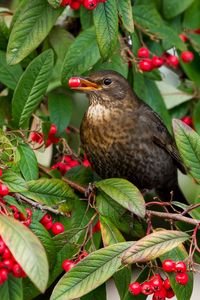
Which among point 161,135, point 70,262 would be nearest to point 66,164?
point 161,135

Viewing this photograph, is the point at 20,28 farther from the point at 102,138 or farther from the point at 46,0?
the point at 102,138

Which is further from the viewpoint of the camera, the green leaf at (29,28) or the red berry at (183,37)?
the red berry at (183,37)

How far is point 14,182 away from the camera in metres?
3.09

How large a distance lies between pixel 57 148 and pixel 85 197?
19.7 inches

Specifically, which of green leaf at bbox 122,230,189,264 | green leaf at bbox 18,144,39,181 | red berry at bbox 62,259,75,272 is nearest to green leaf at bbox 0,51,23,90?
green leaf at bbox 18,144,39,181

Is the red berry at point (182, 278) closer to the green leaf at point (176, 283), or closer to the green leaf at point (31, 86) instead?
the green leaf at point (176, 283)

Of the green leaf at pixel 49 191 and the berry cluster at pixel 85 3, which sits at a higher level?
the berry cluster at pixel 85 3

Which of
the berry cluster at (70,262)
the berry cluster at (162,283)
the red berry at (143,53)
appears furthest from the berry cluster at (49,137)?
the berry cluster at (162,283)

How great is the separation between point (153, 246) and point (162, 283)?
173 mm

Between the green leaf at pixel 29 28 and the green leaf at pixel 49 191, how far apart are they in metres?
0.56

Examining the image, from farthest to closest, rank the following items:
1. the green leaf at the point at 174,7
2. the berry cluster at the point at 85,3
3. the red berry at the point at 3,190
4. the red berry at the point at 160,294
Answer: the green leaf at the point at 174,7
the berry cluster at the point at 85,3
the red berry at the point at 160,294
the red berry at the point at 3,190

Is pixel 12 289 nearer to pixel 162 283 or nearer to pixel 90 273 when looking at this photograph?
pixel 90 273

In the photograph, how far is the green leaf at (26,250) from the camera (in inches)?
101

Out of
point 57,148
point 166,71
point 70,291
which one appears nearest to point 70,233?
point 70,291
